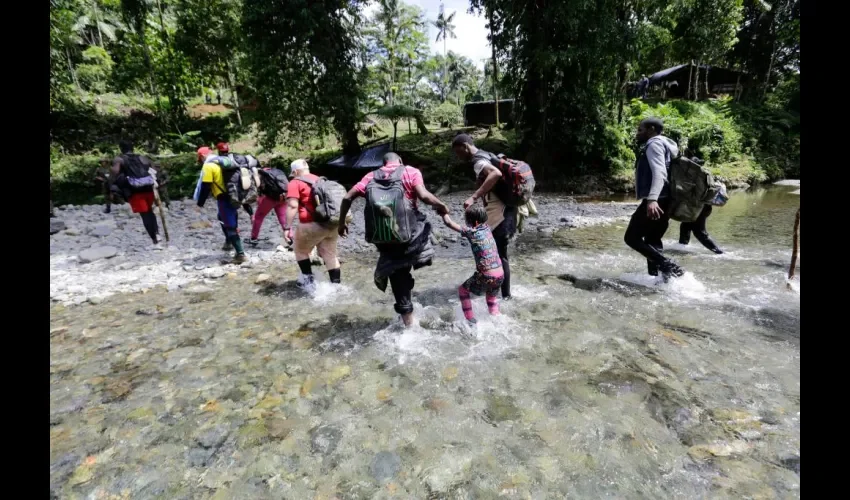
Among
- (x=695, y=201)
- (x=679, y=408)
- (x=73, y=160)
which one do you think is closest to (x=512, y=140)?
(x=695, y=201)

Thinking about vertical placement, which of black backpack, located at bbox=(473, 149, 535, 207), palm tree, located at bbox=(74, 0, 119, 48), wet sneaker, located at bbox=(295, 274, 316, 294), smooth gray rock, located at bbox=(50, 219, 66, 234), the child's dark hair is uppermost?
palm tree, located at bbox=(74, 0, 119, 48)

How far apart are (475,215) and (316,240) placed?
2.72 m

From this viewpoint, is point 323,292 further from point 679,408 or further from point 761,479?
point 761,479

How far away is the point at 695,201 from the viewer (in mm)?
5211

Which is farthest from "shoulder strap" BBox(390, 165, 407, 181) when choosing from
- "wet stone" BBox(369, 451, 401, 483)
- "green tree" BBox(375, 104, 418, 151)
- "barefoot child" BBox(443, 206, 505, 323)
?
"green tree" BBox(375, 104, 418, 151)

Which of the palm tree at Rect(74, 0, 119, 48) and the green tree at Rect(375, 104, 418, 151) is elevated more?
the palm tree at Rect(74, 0, 119, 48)

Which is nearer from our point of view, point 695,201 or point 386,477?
point 386,477

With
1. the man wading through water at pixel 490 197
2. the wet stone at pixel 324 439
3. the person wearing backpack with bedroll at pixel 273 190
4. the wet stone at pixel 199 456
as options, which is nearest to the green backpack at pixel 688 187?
the man wading through water at pixel 490 197

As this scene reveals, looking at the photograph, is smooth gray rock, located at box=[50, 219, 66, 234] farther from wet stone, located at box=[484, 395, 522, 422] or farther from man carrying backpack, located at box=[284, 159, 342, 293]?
wet stone, located at box=[484, 395, 522, 422]

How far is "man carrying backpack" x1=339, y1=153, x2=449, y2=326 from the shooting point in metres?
3.87

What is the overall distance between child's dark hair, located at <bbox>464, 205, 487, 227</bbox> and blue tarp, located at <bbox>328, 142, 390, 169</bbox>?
536 inches

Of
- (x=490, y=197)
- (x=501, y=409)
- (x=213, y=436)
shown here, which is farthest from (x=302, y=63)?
(x=501, y=409)

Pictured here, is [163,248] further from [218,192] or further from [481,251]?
[481,251]
